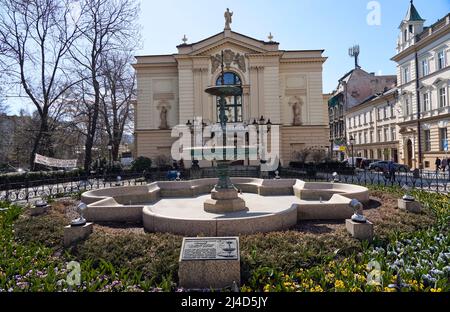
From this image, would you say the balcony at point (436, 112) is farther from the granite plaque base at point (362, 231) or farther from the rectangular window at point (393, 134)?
the granite plaque base at point (362, 231)

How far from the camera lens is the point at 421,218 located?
8.09 metres

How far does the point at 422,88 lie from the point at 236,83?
72.7ft

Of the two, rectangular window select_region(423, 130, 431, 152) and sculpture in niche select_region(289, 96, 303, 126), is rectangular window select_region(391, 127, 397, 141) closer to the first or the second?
rectangular window select_region(423, 130, 431, 152)

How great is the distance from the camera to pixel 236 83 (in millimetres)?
36156

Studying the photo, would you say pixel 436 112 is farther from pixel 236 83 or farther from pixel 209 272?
pixel 209 272

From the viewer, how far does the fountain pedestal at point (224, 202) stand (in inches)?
357

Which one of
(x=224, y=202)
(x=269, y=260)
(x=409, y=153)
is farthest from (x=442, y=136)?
(x=269, y=260)

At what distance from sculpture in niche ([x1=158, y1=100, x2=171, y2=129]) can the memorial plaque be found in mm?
33984

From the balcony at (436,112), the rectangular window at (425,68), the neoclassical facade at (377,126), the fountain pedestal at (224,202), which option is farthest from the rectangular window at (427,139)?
the fountain pedestal at (224,202)

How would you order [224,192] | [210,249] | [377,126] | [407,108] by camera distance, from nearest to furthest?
[210,249] < [224,192] < [407,108] < [377,126]

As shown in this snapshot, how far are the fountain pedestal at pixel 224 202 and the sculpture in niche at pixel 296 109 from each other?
30.3 metres

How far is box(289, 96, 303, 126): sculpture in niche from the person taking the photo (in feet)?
124

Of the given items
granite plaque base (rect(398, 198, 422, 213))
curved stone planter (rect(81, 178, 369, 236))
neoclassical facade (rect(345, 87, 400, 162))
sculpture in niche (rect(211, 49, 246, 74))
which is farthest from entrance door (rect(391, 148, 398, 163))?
granite plaque base (rect(398, 198, 422, 213))

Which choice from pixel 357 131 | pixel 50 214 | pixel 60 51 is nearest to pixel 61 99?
pixel 60 51
